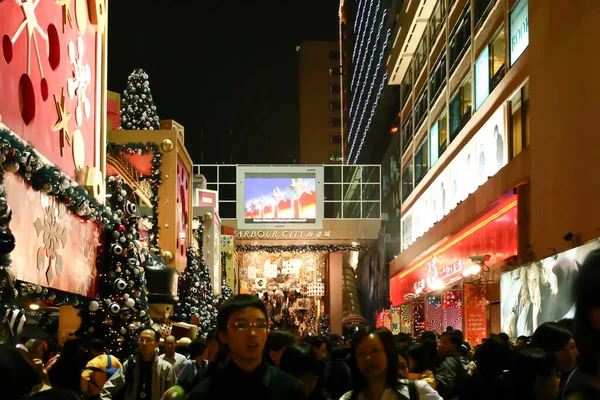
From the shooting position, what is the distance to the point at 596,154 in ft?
42.6

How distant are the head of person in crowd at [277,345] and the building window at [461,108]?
18.7 m

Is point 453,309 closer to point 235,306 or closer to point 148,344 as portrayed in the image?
point 148,344

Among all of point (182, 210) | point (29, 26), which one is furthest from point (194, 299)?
point (29, 26)

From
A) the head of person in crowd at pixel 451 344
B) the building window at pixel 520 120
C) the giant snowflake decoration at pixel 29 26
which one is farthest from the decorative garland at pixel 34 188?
the building window at pixel 520 120

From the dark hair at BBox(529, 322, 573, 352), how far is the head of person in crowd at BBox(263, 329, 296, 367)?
1.69 metres

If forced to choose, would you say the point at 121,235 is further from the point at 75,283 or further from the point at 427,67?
the point at 427,67

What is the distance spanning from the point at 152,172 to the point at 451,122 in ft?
31.3

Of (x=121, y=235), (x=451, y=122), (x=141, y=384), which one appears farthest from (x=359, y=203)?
(x=141, y=384)

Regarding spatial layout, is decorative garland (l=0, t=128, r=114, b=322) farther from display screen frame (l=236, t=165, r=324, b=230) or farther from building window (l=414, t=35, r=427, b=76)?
display screen frame (l=236, t=165, r=324, b=230)

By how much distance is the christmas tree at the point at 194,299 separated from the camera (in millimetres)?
24641

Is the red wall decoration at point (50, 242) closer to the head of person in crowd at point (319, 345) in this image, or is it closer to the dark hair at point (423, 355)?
the head of person in crowd at point (319, 345)

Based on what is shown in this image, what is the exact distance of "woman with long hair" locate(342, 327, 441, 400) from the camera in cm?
427

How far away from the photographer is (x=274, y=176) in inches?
1677

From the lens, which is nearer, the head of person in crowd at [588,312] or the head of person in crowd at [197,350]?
the head of person in crowd at [588,312]
